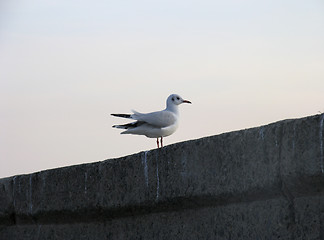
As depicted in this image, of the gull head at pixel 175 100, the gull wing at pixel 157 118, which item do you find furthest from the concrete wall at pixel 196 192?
the gull head at pixel 175 100

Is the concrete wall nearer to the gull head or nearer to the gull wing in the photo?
the gull wing

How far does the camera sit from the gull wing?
805 cm

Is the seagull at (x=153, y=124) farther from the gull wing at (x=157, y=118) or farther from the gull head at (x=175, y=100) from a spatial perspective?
the gull head at (x=175, y=100)

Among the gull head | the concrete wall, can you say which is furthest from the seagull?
the concrete wall

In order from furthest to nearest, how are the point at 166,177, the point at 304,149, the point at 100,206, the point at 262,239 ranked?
the point at 100,206 < the point at 166,177 < the point at 262,239 < the point at 304,149

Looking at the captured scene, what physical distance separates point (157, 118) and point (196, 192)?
411 centimetres

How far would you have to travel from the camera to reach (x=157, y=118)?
8.12 m

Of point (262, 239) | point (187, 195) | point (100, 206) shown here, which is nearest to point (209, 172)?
point (187, 195)

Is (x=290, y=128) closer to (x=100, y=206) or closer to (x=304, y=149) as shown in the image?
(x=304, y=149)

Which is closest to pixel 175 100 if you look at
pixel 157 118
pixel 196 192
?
pixel 157 118

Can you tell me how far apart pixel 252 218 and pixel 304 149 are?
54cm

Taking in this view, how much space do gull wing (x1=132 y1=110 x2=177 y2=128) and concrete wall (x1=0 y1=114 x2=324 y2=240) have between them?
258 centimetres

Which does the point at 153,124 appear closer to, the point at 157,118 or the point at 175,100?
the point at 157,118

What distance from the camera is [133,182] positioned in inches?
179
